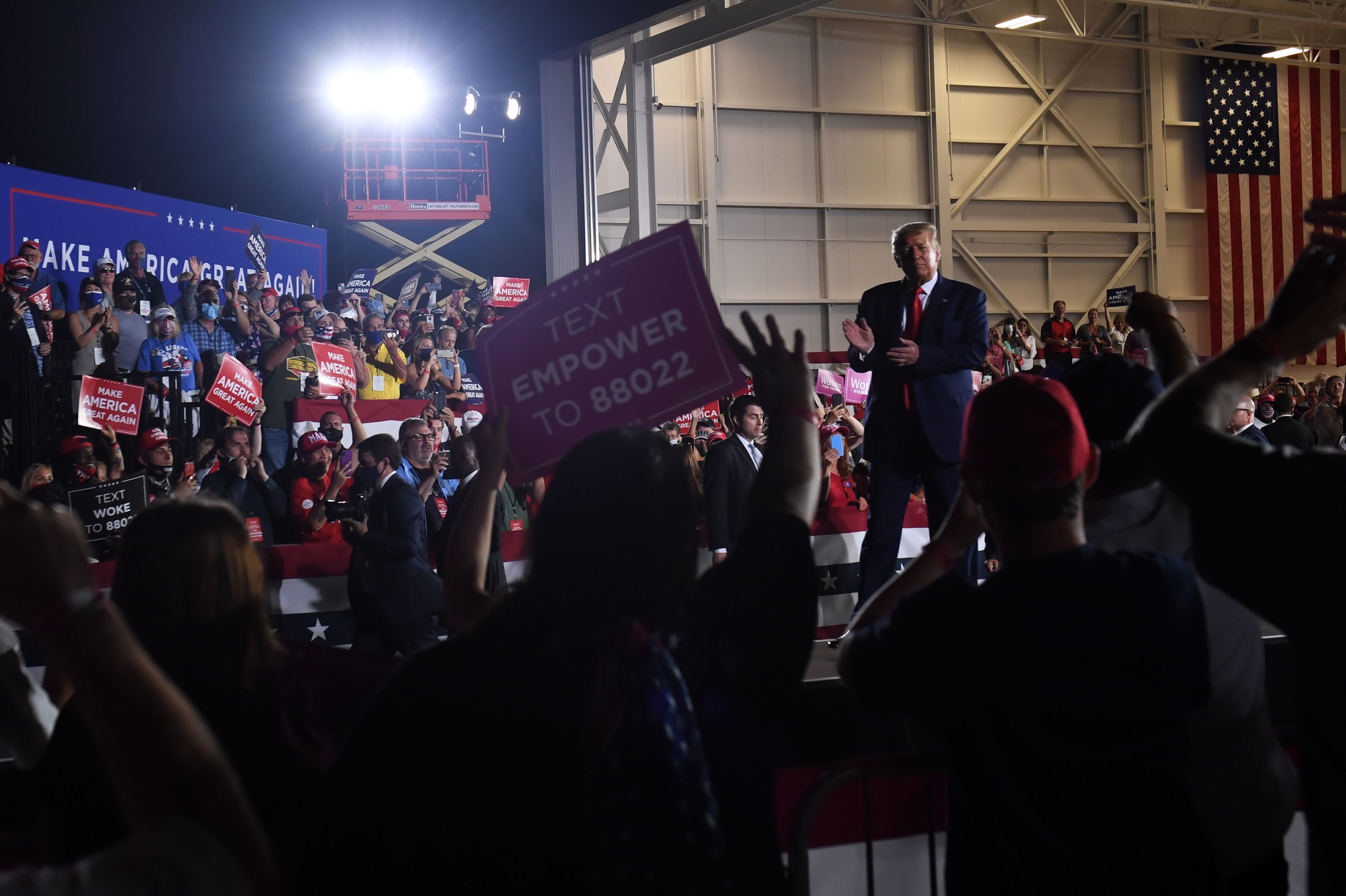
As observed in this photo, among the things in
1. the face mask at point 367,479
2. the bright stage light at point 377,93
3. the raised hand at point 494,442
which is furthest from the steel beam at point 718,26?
the raised hand at point 494,442

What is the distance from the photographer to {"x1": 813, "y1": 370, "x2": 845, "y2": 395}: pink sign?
9688mm

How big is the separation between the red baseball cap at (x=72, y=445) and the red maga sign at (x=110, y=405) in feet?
0.36

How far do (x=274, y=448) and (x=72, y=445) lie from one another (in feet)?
4.58

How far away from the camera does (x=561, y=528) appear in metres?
1.03

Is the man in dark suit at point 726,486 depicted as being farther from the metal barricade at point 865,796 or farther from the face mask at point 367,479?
the metal barricade at point 865,796

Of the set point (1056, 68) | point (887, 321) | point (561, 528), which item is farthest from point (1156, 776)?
point (1056, 68)

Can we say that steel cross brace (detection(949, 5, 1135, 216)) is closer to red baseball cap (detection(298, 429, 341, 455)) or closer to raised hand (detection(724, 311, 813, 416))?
red baseball cap (detection(298, 429, 341, 455))

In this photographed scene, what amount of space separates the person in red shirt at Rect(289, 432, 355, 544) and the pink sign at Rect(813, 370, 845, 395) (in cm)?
467

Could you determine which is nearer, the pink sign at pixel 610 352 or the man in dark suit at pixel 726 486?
the pink sign at pixel 610 352

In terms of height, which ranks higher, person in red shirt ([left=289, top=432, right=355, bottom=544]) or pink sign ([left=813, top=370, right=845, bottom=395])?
pink sign ([left=813, top=370, right=845, bottom=395])

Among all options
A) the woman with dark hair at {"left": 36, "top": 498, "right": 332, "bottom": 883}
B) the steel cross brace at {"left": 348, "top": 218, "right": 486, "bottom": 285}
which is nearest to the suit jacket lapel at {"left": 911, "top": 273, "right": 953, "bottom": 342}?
the woman with dark hair at {"left": 36, "top": 498, "right": 332, "bottom": 883}

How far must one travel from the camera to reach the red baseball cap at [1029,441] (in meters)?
1.20

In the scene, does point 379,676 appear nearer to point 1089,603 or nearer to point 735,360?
point 735,360

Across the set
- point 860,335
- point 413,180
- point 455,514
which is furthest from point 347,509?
point 413,180
